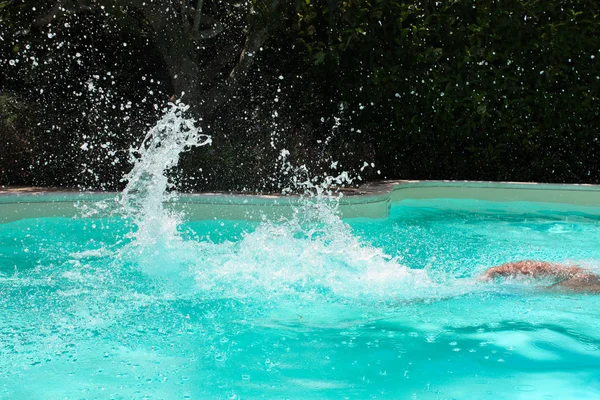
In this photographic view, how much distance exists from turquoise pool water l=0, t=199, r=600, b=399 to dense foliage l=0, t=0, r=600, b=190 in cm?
312

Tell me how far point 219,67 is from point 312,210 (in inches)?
120

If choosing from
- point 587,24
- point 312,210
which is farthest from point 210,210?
point 587,24

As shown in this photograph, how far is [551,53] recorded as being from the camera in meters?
10.1

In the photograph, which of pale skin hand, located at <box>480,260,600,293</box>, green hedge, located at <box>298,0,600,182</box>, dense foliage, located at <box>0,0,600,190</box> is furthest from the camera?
green hedge, located at <box>298,0,600,182</box>

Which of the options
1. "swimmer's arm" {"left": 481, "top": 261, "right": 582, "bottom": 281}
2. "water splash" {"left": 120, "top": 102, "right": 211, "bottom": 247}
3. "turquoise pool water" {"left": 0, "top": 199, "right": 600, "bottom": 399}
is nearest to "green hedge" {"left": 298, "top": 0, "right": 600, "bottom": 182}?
"water splash" {"left": 120, "top": 102, "right": 211, "bottom": 247}

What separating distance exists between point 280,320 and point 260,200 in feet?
10.7

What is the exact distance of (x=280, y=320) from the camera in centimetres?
468

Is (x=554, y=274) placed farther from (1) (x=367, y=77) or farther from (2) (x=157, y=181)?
(1) (x=367, y=77)

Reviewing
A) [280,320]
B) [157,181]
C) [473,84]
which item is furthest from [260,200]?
[473,84]

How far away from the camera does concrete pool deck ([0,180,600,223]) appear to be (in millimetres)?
7566

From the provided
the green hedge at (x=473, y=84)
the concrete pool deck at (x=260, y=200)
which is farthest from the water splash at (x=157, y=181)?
the green hedge at (x=473, y=84)

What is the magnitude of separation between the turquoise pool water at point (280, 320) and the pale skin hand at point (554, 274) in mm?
78

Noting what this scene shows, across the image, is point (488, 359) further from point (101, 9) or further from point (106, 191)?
point (101, 9)

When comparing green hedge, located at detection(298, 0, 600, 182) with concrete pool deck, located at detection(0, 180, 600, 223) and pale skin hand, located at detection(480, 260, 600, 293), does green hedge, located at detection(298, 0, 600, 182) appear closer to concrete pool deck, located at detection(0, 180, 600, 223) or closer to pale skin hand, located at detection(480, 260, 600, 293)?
concrete pool deck, located at detection(0, 180, 600, 223)
